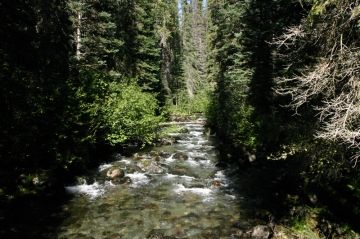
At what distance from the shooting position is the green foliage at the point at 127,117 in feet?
66.7

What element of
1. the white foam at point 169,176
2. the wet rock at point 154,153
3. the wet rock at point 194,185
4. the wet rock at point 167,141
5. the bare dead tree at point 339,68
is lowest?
the wet rock at point 194,185

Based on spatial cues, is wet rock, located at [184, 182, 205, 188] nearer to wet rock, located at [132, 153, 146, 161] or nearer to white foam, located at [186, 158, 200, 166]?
white foam, located at [186, 158, 200, 166]

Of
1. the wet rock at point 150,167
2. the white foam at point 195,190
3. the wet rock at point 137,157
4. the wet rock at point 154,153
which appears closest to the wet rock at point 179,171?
the wet rock at point 150,167

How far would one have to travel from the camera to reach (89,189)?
15930 mm

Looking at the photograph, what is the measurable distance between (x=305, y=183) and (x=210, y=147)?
1406 centimetres

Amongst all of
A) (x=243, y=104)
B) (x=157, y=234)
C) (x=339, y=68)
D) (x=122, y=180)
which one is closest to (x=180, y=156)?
(x=243, y=104)

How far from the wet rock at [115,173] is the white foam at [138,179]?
0.51 metres

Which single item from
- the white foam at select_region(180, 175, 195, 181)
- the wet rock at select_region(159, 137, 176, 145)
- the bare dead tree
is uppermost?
Answer: the bare dead tree

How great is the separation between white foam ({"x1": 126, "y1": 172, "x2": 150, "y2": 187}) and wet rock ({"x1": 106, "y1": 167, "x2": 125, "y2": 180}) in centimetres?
51

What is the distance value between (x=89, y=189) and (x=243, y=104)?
1100 centimetres

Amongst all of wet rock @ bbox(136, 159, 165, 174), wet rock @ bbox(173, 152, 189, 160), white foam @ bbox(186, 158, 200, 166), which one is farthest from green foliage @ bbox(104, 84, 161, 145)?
white foam @ bbox(186, 158, 200, 166)

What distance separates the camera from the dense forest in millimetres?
8906

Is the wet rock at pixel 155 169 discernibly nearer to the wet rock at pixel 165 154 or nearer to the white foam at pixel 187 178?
the white foam at pixel 187 178

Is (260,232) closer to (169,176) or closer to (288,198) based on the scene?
(288,198)
